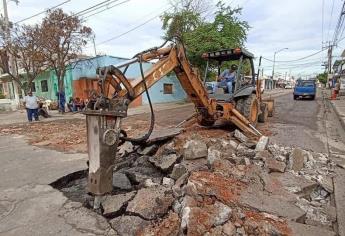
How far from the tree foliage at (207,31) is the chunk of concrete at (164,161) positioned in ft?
54.4

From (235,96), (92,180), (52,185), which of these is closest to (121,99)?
(92,180)

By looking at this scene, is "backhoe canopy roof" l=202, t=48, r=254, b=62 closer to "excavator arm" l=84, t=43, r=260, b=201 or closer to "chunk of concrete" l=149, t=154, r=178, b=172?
"excavator arm" l=84, t=43, r=260, b=201

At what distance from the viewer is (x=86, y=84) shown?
22984 mm

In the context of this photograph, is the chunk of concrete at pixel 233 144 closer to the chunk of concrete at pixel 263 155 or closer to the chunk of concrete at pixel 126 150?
the chunk of concrete at pixel 263 155

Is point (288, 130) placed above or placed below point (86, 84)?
below

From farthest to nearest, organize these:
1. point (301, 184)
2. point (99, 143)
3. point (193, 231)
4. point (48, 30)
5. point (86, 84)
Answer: point (86, 84)
point (48, 30)
point (301, 184)
point (99, 143)
point (193, 231)

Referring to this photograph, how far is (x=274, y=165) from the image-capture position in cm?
544

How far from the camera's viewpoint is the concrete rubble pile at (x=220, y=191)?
3623 millimetres

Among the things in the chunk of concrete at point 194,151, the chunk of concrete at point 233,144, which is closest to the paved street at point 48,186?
the chunk of concrete at point 233,144

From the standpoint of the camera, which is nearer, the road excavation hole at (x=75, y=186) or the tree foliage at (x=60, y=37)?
the road excavation hole at (x=75, y=186)

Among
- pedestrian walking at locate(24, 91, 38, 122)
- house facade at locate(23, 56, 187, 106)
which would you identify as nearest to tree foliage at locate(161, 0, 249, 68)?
house facade at locate(23, 56, 187, 106)

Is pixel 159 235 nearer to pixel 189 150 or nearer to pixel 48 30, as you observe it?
pixel 189 150

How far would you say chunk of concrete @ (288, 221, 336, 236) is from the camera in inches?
138

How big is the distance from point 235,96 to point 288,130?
102 inches
